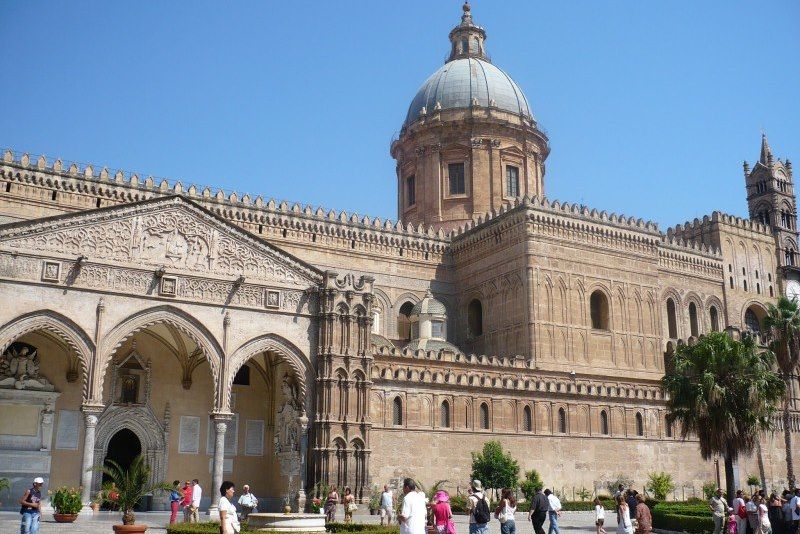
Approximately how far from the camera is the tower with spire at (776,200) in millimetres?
54719

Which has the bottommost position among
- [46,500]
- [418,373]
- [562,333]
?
[46,500]

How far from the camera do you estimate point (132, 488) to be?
18.0 metres

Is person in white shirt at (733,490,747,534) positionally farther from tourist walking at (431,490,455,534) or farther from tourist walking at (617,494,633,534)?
tourist walking at (431,490,455,534)

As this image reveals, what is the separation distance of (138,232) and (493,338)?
62.9ft

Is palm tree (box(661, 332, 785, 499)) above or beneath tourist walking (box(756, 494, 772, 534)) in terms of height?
above

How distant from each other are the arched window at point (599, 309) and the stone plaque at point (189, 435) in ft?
64.8

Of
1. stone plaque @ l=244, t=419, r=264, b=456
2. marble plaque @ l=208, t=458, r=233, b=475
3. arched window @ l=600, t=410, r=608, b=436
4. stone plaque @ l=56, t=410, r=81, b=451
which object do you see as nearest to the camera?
stone plaque @ l=56, t=410, r=81, b=451

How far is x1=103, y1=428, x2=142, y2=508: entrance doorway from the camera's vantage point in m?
28.8

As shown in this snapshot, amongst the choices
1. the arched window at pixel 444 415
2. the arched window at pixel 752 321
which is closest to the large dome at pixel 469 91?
the arched window at pixel 752 321

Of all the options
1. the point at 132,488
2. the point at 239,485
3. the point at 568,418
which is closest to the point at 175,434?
the point at 239,485

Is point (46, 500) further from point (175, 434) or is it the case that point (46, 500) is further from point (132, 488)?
point (132, 488)

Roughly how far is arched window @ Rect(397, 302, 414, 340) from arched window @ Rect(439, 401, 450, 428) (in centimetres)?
972

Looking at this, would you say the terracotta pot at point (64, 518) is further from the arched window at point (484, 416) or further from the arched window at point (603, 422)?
the arched window at point (603, 422)

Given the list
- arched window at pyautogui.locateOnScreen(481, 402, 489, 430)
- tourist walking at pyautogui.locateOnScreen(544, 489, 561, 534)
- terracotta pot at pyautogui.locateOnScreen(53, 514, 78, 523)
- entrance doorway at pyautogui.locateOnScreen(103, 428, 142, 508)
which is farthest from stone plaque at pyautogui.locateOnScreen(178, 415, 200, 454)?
tourist walking at pyautogui.locateOnScreen(544, 489, 561, 534)
